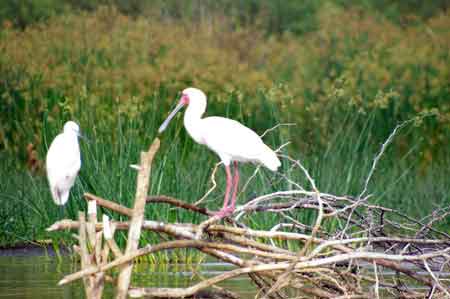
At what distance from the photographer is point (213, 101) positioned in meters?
16.1

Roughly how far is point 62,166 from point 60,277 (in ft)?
2.98

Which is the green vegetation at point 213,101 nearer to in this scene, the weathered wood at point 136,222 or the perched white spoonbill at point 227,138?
the perched white spoonbill at point 227,138

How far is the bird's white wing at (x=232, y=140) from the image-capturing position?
855 cm

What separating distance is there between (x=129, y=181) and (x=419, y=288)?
2.62 m

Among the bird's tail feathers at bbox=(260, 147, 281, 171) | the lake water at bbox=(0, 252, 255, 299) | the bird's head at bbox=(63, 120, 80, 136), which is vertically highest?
the bird's tail feathers at bbox=(260, 147, 281, 171)

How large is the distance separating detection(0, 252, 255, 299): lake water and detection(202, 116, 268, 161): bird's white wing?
0.91 meters

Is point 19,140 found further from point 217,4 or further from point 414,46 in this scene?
point 217,4

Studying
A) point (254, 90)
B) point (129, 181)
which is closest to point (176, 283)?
point (129, 181)

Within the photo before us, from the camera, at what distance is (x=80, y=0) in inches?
1065

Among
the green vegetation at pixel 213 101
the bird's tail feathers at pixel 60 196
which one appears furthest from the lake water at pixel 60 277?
the bird's tail feathers at pixel 60 196

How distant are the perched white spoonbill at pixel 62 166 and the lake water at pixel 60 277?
26.7 inches

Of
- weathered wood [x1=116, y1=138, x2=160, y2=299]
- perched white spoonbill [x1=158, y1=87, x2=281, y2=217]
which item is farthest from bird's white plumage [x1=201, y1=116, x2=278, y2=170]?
weathered wood [x1=116, y1=138, x2=160, y2=299]

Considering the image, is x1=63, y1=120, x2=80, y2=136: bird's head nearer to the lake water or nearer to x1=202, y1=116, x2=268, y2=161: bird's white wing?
the lake water

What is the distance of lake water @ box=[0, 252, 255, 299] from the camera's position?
8.89 metres
